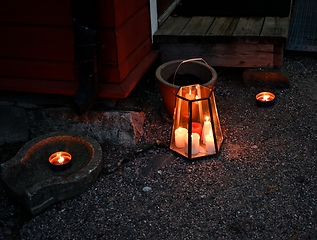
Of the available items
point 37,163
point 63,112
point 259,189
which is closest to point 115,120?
point 63,112

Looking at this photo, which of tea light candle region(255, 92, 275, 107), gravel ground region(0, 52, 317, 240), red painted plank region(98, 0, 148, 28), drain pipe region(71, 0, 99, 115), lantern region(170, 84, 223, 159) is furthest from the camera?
tea light candle region(255, 92, 275, 107)

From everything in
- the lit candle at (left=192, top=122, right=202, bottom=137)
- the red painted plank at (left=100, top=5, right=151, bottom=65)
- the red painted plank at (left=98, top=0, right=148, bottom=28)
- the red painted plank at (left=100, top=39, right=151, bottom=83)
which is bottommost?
the lit candle at (left=192, top=122, right=202, bottom=137)

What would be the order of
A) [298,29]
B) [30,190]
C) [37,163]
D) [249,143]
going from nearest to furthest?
[30,190] < [37,163] < [249,143] < [298,29]

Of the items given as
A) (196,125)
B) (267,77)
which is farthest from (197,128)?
(267,77)

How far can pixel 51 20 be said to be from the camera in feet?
10.7

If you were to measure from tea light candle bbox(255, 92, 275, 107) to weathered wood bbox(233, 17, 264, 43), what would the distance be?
0.48 m

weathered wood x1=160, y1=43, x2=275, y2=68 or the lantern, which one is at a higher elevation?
weathered wood x1=160, y1=43, x2=275, y2=68

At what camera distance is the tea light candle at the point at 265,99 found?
3875mm

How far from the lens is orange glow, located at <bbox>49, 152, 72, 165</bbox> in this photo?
3.16 meters

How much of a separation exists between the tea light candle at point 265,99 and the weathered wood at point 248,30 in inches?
18.9

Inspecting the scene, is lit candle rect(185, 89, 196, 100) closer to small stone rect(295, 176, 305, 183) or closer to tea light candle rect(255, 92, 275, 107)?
tea light candle rect(255, 92, 275, 107)

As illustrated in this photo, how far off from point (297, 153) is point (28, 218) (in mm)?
1955

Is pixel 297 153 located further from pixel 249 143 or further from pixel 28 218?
pixel 28 218

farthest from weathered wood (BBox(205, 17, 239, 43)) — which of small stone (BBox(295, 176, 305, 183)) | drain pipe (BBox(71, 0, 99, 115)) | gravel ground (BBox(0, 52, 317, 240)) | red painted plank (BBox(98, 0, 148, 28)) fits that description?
small stone (BBox(295, 176, 305, 183))
